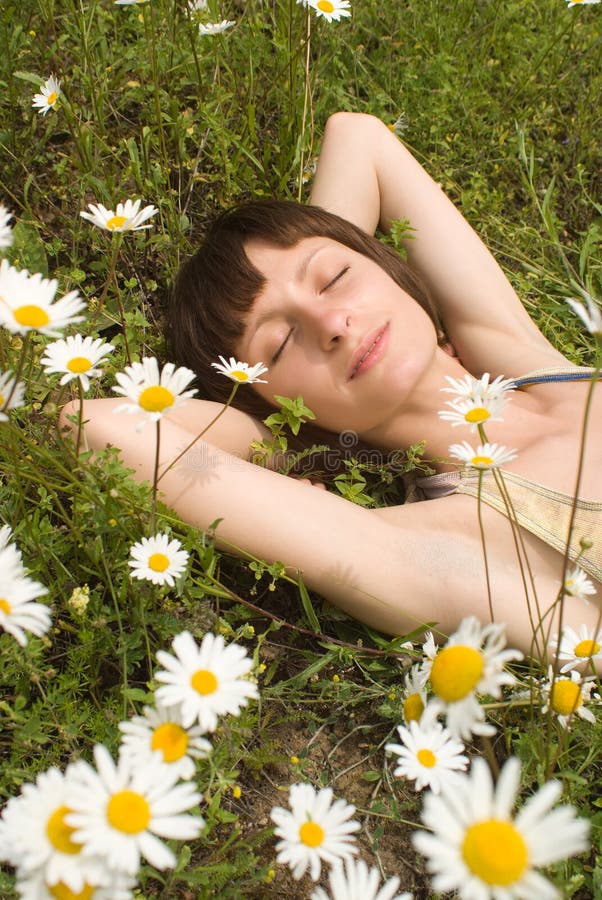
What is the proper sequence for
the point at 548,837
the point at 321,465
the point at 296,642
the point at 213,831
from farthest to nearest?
the point at 321,465
the point at 296,642
the point at 213,831
the point at 548,837

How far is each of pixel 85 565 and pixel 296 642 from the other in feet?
1.94

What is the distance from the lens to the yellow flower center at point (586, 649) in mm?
1571

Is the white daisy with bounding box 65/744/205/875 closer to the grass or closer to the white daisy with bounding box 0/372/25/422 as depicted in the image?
the grass

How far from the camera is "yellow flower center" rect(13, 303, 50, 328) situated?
52.1 inches

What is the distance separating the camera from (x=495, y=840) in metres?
0.87

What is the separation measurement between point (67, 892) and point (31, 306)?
0.90 metres

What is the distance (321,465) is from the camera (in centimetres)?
252

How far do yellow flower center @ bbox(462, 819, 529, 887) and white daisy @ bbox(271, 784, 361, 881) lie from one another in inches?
15.4

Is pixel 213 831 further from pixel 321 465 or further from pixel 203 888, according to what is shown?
pixel 321 465

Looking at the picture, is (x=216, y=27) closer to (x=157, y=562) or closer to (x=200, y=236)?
(x=200, y=236)

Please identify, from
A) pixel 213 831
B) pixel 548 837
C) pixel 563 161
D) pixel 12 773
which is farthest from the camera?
pixel 563 161

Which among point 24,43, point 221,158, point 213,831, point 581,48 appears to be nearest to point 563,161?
point 581,48

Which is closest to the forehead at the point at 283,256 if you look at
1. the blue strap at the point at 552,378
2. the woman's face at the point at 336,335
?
the woman's face at the point at 336,335

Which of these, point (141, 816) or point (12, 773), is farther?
point (12, 773)
